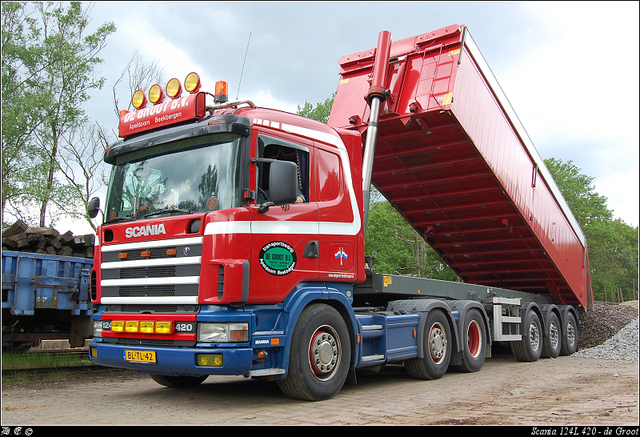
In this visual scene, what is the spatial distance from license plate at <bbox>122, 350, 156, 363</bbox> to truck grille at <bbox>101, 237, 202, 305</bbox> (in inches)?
18.0

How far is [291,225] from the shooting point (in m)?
5.39

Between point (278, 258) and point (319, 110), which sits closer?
point (278, 258)

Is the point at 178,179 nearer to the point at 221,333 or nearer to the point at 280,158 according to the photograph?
the point at 280,158

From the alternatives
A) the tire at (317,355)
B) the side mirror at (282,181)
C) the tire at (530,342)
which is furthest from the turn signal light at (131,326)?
the tire at (530,342)

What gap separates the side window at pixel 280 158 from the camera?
17.0 ft

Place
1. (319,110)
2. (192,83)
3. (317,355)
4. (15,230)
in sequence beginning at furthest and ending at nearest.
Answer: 1. (319,110)
2. (15,230)
3. (192,83)
4. (317,355)

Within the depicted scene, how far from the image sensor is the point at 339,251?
5922 mm

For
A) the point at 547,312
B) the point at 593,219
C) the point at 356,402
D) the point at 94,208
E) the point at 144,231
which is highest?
the point at 593,219

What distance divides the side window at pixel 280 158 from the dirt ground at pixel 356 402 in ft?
6.51

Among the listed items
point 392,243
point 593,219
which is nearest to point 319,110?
point 392,243

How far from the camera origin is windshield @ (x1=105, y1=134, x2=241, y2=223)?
509 centimetres

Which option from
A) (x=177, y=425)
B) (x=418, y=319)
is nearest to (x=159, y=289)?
(x=177, y=425)

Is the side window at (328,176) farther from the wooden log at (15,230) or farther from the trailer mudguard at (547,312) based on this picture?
the trailer mudguard at (547,312)

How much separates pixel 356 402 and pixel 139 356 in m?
2.15
